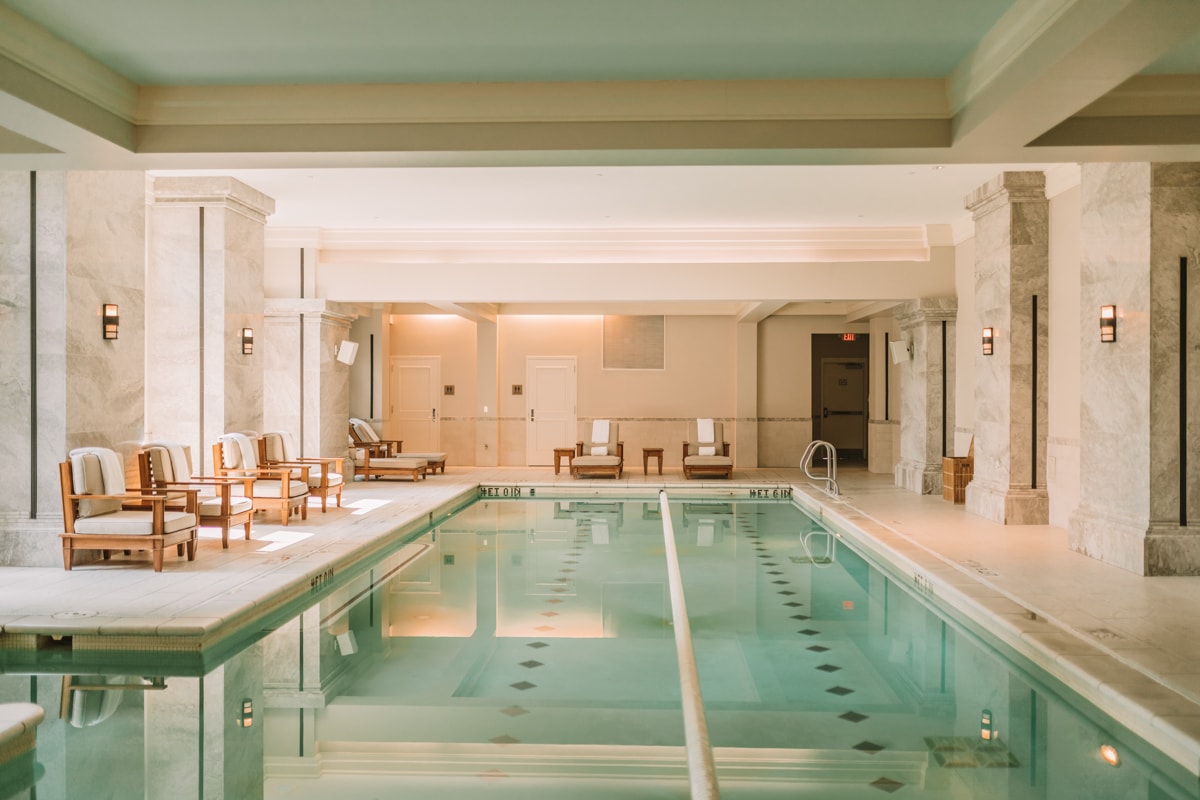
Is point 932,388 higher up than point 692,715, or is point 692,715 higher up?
point 932,388

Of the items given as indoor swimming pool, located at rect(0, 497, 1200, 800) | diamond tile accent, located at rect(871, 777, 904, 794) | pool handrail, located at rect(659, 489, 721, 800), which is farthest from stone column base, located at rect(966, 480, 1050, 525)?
diamond tile accent, located at rect(871, 777, 904, 794)

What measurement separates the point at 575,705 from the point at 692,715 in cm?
69

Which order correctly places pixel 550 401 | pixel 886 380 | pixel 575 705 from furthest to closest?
pixel 550 401 < pixel 886 380 < pixel 575 705

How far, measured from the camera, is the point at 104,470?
7.28 m

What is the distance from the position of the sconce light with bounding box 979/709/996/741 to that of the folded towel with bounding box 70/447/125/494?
6.55 meters

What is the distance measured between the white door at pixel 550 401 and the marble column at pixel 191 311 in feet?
27.4

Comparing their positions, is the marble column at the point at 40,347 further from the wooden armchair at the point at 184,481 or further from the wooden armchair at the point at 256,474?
the wooden armchair at the point at 256,474

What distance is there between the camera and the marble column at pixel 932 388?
12898 mm

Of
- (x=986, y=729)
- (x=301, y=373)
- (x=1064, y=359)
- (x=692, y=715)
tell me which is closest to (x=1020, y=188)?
(x=1064, y=359)

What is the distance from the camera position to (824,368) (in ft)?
65.4

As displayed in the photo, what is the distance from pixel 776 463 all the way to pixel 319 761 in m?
14.7

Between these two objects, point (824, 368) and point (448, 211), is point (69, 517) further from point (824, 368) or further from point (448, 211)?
point (824, 368)

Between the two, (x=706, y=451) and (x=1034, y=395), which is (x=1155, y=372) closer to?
(x=1034, y=395)

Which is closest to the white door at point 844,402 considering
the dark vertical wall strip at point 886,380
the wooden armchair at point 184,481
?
the dark vertical wall strip at point 886,380
